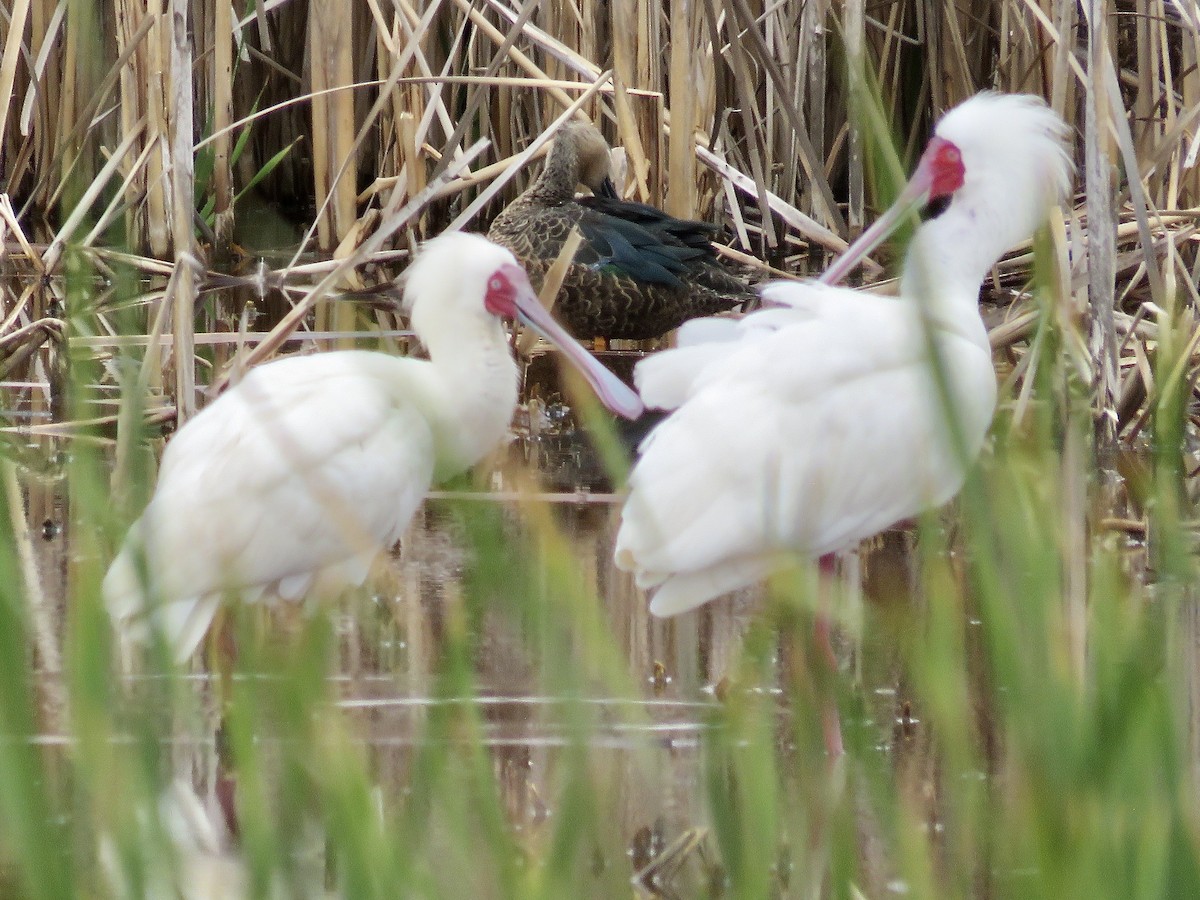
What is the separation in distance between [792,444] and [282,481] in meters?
0.93

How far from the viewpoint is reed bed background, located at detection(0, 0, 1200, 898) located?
1295 millimetres

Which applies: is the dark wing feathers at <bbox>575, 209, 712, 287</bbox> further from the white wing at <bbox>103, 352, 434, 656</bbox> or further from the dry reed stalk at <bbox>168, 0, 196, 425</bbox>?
the white wing at <bbox>103, 352, 434, 656</bbox>

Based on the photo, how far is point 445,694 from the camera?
50.0 inches

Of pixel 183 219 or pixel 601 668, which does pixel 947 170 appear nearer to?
pixel 183 219

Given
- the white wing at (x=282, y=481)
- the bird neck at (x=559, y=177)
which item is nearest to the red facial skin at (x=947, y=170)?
the white wing at (x=282, y=481)

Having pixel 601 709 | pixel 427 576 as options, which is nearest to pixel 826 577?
pixel 601 709

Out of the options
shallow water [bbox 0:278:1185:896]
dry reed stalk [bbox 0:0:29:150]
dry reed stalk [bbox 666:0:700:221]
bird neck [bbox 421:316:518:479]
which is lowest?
shallow water [bbox 0:278:1185:896]

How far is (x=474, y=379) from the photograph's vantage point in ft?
12.0

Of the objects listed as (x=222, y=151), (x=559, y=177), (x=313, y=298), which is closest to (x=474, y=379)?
(x=313, y=298)

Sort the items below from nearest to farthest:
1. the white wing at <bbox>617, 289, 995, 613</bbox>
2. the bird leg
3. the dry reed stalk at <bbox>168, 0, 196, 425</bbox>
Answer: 1. the bird leg
2. the white wing at <bbox>617, 289, 995, 613</bbox>
3. the dry reed stalk at <bbox>168, 0, 196, 425</bbox>

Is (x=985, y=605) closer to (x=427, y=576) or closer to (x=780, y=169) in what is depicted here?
(x=427, y=576)

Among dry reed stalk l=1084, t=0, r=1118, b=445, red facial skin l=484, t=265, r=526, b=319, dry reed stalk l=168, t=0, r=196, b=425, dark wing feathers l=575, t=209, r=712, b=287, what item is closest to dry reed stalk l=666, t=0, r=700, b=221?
dark wing feathers l=575, t=209, r=712, b=287

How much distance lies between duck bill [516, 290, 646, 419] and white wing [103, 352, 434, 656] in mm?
380

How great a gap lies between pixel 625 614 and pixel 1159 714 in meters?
2.39
